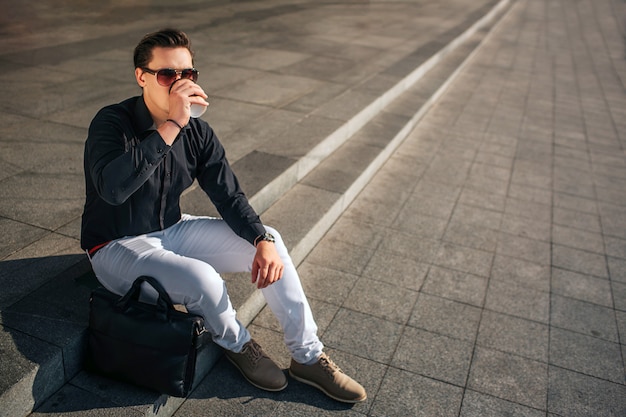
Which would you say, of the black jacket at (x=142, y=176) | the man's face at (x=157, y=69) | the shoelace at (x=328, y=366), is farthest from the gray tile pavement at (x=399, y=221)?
the man's face at (x=157, y=69)

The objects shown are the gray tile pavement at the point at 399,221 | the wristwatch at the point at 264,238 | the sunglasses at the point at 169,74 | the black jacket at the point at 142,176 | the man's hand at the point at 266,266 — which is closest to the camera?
the black jacket at the point at 142,176

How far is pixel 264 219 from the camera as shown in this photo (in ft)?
14.8

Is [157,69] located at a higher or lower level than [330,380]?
higher

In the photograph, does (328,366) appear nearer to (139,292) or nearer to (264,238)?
(264,238)

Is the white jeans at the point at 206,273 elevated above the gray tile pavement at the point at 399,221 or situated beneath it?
elevated above

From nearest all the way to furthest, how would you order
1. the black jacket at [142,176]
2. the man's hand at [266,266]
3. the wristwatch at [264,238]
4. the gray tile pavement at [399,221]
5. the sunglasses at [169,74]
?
the black jacket at [142,176] → the sunglasses at [169,74] → the man's hand at [266,266] → the wristwatch at [264,238] → the gray tile pavement at [399,221]

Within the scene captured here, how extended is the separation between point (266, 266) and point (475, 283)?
2145 millimetres

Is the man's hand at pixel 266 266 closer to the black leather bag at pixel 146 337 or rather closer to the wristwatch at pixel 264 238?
the wristwatch at pixel 264 238

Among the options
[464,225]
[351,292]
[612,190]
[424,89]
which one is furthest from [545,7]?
[351,292]

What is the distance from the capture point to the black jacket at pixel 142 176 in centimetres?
253

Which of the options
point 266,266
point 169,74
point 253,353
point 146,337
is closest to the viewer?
point 146,337

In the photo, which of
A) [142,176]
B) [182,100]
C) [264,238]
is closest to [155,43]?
[182,100]

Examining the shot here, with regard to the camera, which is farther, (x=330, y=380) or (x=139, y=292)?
(x=330, y=380)

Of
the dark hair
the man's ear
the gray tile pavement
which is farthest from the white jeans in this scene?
the dark hair
